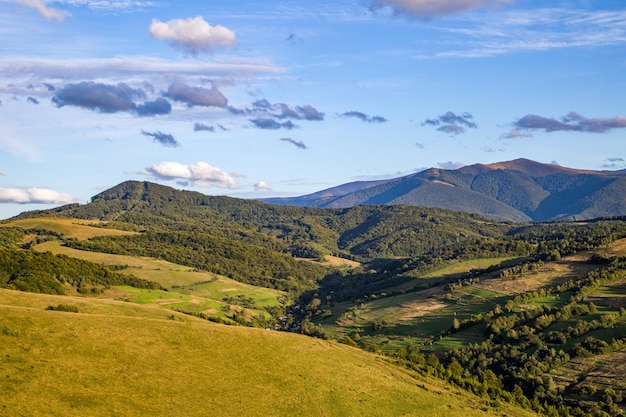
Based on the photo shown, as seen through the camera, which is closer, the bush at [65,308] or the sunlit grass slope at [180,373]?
the sunlit grass slope at [180,373]

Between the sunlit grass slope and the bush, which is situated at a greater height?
the bush

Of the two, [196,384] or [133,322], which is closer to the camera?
[196,384]

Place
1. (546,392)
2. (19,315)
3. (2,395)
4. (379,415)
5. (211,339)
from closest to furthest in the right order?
1. (2,395)
2. (19,315)
3. (379,415)
4. (211,339)
5. (546,392)

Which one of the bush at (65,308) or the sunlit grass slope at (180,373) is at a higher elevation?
the bush at (65,308)

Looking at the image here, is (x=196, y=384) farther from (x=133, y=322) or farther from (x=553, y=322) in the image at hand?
(x=553, y=322)

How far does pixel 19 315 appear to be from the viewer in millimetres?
82438

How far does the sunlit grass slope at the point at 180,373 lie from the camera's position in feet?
224

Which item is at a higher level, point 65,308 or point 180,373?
point 65,308

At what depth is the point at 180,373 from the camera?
81812mm

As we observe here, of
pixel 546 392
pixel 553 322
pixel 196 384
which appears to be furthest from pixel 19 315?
pixel 553 322

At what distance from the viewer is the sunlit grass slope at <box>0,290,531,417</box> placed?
68312 mm

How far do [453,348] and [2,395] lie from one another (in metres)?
143

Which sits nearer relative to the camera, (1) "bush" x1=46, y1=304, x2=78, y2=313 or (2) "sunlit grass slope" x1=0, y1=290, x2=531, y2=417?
(2) "sunlit grass slope" x1=0, y1=290, x2=531, y2=417

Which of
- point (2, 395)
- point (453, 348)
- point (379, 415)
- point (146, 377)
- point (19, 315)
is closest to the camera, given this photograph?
point (2, 395)
